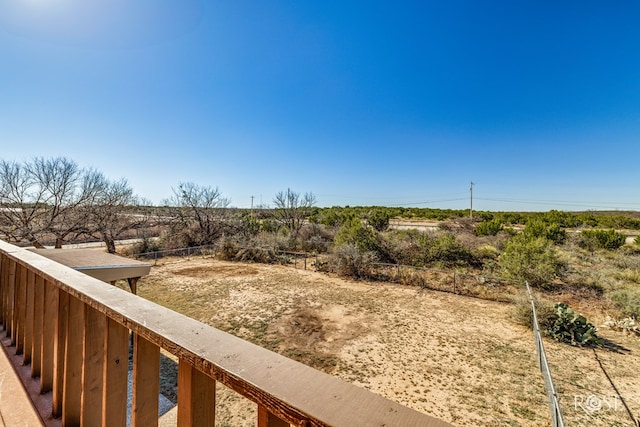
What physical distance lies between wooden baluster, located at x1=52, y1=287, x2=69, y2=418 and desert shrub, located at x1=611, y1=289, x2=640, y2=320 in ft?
35.8

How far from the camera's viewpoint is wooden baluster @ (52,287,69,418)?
3.63 ft

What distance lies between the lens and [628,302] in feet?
23.1

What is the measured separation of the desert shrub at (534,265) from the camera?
911 cm

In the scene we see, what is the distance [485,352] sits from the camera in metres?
5.45

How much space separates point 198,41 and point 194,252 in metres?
12.0

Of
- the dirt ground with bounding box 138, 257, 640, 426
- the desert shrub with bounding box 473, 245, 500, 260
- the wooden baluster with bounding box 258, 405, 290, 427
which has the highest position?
the wooden baluster with bounding box 258, 405, 290, 427

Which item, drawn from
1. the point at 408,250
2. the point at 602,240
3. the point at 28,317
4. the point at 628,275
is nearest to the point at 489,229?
the point at 602,240

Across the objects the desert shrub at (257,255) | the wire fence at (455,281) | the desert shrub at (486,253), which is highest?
the desert shrub at (486,253)

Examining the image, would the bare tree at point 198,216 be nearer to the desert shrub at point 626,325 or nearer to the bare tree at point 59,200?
the bare tree at point 59,200

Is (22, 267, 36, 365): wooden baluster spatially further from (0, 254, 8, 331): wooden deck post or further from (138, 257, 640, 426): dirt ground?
(138, 257, 640, 426): dirt ground

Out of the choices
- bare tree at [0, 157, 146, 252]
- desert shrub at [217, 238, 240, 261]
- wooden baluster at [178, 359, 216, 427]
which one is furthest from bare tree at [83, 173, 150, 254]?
wooden baluster at [178, 359, 216, 427]

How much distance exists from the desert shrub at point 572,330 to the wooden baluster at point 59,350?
8.44 meters

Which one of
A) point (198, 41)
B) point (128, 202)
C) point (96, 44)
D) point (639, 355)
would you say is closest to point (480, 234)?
point (639, 355)

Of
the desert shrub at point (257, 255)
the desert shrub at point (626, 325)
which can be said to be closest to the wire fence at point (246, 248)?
the desert shrub at point (257, 255)
